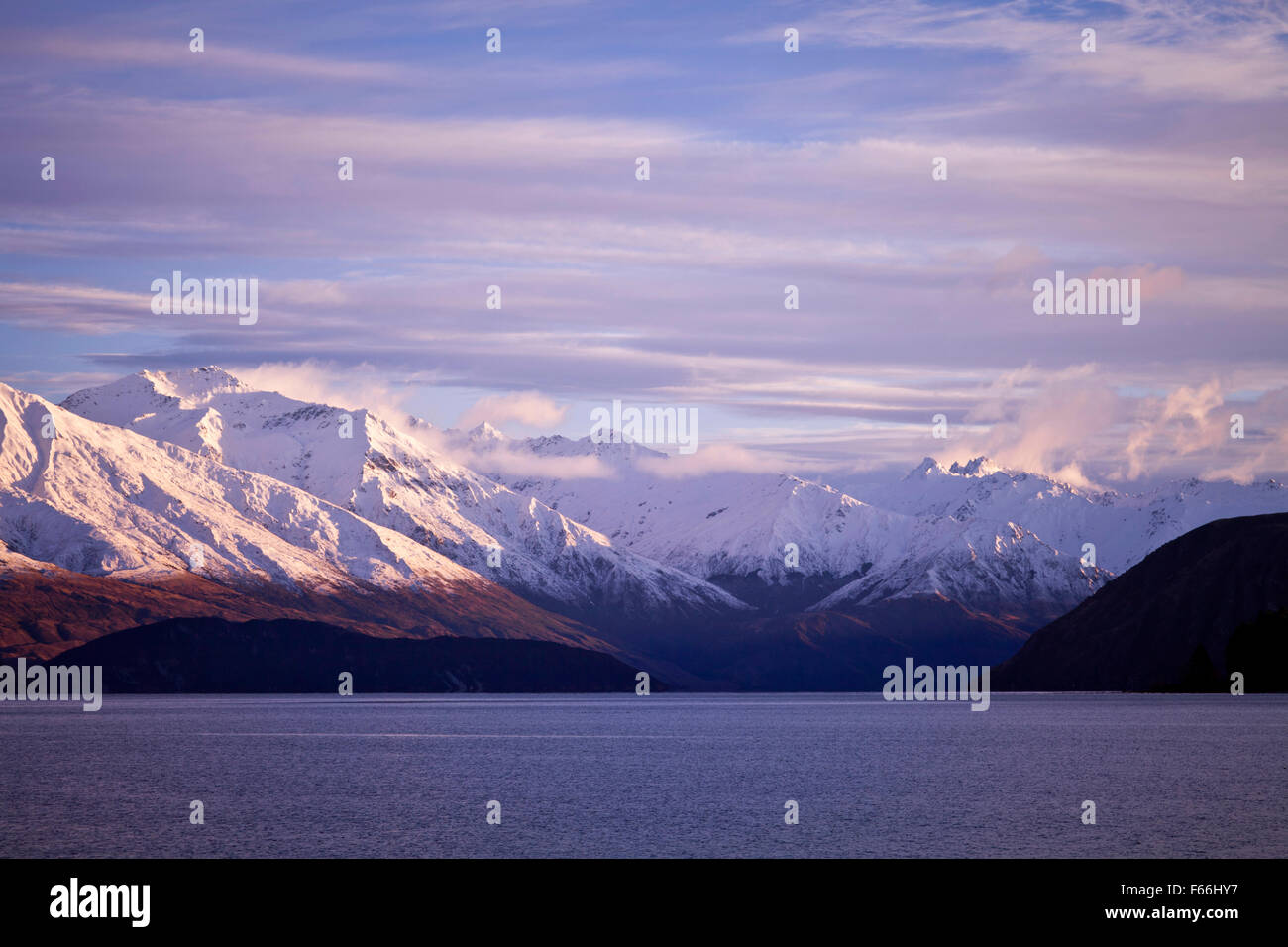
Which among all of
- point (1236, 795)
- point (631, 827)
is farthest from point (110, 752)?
point (1236, 795)

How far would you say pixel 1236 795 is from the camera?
121m
